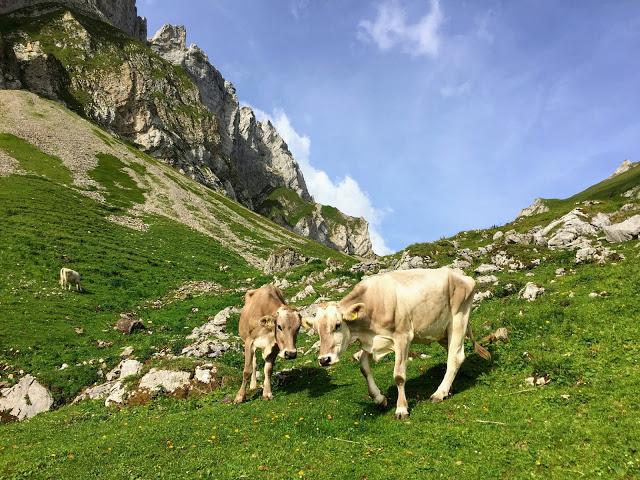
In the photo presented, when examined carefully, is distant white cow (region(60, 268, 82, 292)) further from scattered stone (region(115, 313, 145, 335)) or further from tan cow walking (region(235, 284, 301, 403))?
tan cow walking (region(235, 284, 301, 403))

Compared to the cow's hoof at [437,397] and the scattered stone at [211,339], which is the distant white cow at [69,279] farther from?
the cow's hoof at [437,397]

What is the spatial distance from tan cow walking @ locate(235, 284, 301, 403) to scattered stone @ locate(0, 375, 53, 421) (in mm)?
9401

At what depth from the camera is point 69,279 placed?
3164cm

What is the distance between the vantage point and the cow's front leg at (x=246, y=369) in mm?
14734

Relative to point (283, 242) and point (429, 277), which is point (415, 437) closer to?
point (429, 277)

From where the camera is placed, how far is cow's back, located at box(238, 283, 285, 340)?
16125 millimetres

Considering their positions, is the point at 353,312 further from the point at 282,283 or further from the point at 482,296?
the point at 282,283

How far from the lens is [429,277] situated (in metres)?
12.1

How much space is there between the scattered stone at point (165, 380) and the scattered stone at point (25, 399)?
464cm

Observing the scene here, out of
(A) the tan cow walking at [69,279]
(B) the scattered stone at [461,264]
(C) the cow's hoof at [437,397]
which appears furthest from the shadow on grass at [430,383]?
(A) the tan cow walking at [69,279]

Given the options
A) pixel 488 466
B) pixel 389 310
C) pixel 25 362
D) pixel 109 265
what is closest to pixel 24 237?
pixel 109 265

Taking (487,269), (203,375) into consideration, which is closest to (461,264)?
(487,269)

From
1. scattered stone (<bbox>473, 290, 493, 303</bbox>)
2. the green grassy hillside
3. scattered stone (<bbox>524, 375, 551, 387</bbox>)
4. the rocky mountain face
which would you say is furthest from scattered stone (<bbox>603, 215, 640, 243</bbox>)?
the rocky mountain face

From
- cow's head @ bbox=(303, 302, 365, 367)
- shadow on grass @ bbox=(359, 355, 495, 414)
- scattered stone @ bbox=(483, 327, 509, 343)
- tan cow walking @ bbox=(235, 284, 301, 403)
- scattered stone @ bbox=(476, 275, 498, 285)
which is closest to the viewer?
cow's head @ bbox=(303, 302, 365, 367)
